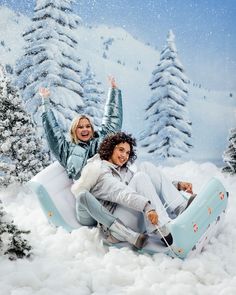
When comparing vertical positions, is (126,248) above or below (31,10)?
below

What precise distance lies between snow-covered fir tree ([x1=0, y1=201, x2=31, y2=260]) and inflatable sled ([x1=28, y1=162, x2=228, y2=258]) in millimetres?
546

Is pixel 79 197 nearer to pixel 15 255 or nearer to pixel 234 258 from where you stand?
pixel 15 255

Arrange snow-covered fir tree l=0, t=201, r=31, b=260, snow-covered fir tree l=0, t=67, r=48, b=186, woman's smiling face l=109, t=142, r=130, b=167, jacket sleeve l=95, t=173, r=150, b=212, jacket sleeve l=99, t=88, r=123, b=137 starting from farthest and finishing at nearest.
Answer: snow-covered fir tree l=0, t=67, r=48, b=186
jacket sleeve l=99, t=88, r=123, b=137
woman's smiling face l=109, t=142, r=130, b=167
jacket sleeve l=95, t=173, r=150, b=212
snow-covered fir tree l=0, t=201, r=31, b=260

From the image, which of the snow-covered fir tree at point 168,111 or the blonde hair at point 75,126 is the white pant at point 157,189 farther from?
the snow-covered fir tree at point 168,111

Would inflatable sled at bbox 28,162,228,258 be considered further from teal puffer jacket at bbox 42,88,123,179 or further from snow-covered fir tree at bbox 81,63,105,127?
snow-covered fir tree at bbox 81,63,105,127

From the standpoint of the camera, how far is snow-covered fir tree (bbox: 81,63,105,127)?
704 cm

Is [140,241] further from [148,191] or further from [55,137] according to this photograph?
[55,137]

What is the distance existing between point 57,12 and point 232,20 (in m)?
2.56

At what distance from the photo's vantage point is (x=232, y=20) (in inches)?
267

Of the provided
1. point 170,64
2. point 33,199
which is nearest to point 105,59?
point 170,64

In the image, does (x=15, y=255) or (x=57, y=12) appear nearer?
(x=15, y=255)

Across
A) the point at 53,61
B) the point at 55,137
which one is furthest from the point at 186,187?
the point at 53,61

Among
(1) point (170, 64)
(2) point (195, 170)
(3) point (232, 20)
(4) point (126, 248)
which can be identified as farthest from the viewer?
(1) point (170, 64)

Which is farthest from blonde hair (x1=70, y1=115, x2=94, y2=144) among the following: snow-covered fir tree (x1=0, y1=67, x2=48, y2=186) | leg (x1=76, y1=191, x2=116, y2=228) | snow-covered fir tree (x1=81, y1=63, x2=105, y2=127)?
snow-covered fir tree (x1=81, y1=63, x2=105, y2=127)
